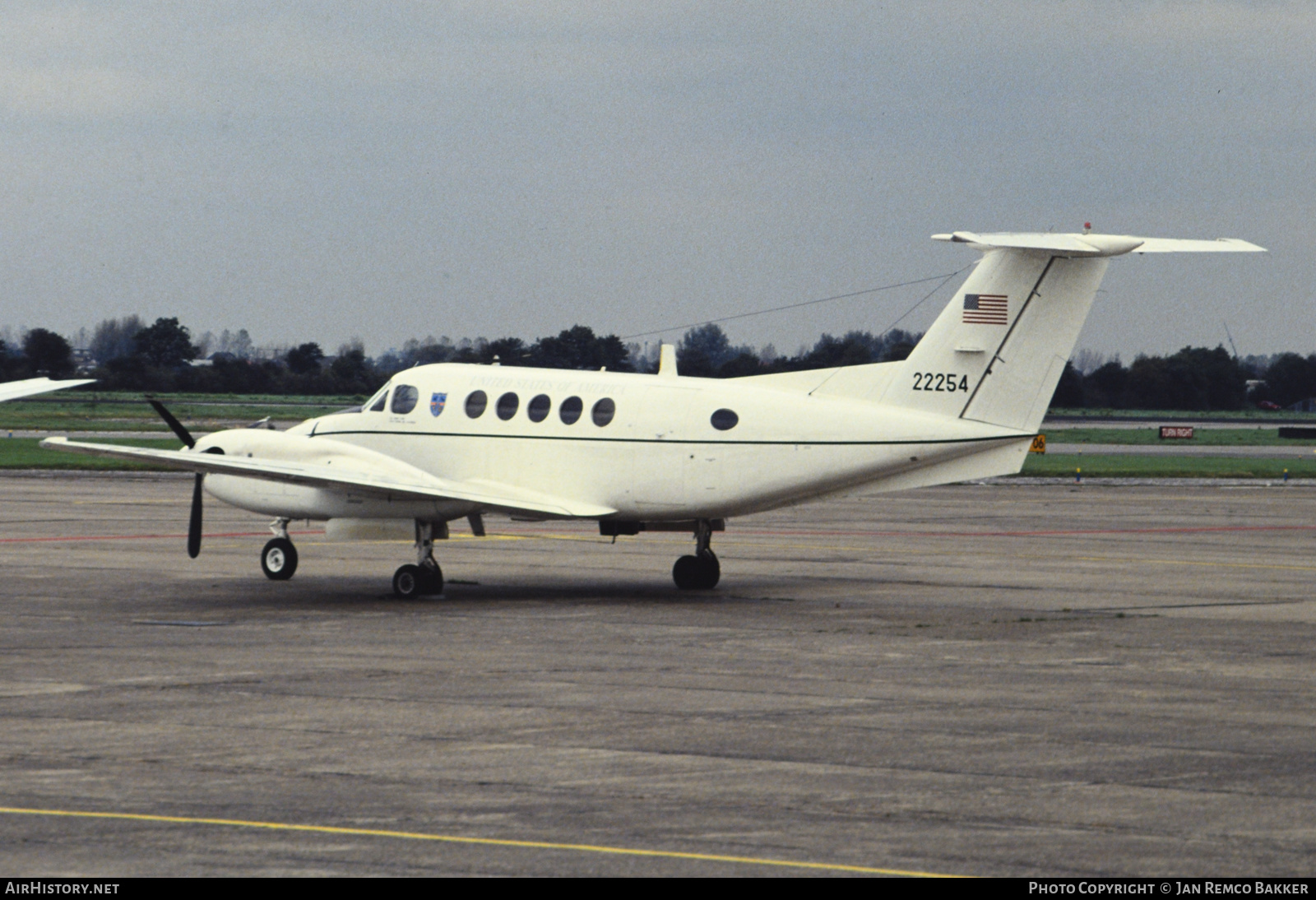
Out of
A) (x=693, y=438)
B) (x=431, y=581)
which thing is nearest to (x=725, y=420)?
(x=693, y=438)

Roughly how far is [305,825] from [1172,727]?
740cm

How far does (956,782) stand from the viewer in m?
11.8

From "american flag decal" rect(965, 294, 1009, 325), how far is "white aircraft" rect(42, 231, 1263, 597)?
3cm

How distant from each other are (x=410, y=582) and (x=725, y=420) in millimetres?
5083

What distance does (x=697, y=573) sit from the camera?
25.2 m

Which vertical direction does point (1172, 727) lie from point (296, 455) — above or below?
below

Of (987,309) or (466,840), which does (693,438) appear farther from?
(466,840)

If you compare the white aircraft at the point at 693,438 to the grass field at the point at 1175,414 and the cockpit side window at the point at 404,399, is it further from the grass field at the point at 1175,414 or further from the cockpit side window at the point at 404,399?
the grass field at the point at 1175,414

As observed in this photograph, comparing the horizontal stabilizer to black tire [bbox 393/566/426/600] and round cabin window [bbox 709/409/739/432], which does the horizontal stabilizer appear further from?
black tire [bbox 393/566/426/600]

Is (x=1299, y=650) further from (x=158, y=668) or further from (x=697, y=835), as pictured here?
(x=158, y=668)

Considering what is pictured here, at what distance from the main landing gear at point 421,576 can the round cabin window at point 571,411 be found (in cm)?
251

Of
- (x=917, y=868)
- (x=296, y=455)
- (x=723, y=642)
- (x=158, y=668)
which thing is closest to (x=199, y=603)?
(x=296, y=455)

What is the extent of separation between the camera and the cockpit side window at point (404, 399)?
85.4ft

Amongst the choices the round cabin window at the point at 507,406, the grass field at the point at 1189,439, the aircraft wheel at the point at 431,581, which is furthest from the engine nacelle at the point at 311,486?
the grass field at the point at 1189,439
